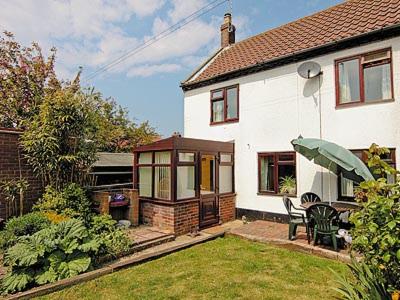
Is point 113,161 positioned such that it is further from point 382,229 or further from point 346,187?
point 382,229

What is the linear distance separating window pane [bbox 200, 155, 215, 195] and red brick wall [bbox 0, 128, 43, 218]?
5.80m

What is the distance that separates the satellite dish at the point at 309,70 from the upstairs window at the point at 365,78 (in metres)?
0.63

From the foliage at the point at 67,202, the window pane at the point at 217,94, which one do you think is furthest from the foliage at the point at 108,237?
the window pane at the point at 217,94

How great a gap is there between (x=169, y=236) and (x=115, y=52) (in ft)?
48.8

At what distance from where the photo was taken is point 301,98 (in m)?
9.93

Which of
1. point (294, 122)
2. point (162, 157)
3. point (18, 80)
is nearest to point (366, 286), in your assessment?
point (294, 122)

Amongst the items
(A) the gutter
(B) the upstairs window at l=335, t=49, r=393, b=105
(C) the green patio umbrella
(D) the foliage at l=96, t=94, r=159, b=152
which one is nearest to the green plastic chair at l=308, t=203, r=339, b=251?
(C) the green patio umbrella

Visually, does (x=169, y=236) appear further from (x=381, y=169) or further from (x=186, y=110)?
(x=186, y=110)

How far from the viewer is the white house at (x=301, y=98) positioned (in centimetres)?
823

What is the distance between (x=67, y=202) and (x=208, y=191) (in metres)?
5.07

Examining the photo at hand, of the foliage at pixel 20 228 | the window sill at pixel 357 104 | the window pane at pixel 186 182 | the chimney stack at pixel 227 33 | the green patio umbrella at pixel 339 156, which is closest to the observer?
the foliage at pixel 20 228

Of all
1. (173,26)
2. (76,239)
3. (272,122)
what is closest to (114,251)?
(76,239)

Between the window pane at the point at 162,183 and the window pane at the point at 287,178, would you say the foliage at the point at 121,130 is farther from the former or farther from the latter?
the window pane at the point at 287,178

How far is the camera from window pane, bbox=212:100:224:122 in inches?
499
